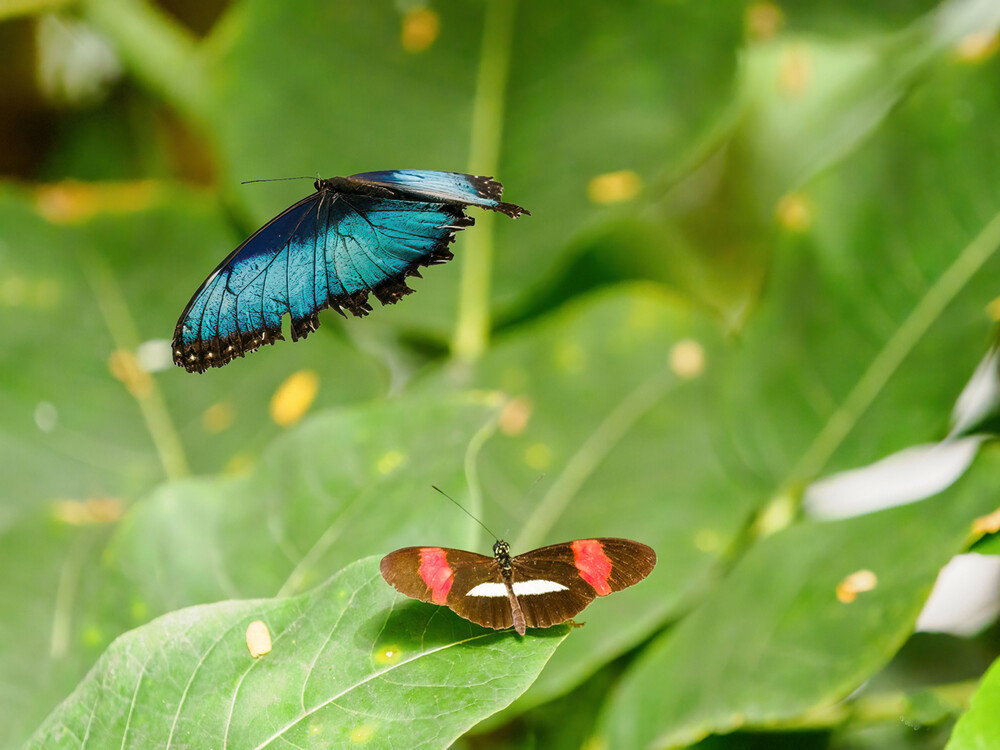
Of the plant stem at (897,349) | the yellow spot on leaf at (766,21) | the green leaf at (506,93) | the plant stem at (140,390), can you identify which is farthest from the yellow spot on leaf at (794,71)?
the plant stem at (140,390)

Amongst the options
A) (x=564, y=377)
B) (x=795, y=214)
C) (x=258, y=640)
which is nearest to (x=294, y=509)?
(x=258, y=640)

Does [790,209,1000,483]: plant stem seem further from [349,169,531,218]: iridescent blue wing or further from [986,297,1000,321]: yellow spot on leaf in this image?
[349,169,531,218]: iridescent blue wing

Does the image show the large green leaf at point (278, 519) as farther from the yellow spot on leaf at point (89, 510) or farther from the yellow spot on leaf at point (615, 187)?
the yellow spot on leaf at point (615, 187)

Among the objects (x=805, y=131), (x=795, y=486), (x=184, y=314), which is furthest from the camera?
(x=805, y=131)

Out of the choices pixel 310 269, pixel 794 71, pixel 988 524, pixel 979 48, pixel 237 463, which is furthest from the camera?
pixel 794 71

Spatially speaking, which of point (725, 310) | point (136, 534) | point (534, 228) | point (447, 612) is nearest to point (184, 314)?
point (447, 612)

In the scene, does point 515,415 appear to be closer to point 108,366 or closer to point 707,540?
point 707,540

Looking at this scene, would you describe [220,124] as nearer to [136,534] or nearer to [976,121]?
[136,534]
